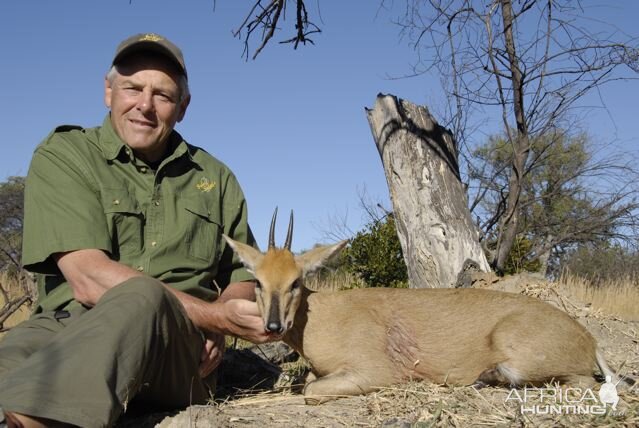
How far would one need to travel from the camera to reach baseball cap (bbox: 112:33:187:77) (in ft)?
17.1

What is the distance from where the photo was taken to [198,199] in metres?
5.43

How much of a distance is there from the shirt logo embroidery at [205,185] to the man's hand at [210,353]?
1.24 metres

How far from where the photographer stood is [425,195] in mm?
8109

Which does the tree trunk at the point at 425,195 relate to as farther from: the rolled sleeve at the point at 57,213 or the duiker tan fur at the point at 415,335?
the rolled sleeve at the point at 57,213

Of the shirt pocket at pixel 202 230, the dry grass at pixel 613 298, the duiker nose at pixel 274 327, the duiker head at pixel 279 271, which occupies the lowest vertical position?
the dry grass at pixel 613 298

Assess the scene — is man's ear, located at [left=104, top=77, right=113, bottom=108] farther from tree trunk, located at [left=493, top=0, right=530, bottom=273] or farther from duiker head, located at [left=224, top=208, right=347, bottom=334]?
tree trunk, located at [left=493, top=0, right=530, bottom=273]

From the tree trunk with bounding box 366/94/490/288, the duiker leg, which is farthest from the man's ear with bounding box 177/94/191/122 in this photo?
the tree trunk with bounding box 366/94/490/288

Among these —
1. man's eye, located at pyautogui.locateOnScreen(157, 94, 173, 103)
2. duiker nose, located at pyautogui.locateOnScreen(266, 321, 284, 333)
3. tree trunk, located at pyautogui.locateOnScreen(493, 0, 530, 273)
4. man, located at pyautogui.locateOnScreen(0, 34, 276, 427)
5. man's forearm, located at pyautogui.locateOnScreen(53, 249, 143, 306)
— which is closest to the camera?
man, located at pyautogui.locateOnScreen(0, 34, 276, 427)

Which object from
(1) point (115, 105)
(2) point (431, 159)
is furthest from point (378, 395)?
(2) point (431, 159)

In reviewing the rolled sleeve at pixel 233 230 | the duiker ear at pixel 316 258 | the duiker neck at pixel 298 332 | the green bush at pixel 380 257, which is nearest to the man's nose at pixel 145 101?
the rolled sleeve at pixel 233 230

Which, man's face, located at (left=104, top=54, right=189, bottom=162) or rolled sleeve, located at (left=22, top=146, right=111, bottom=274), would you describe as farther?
man's face, located at (left=104, top=54, right=189, bottom=162)

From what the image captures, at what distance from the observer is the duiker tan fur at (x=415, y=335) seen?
206 inches

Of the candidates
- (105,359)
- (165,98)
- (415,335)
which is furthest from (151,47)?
(415,335)

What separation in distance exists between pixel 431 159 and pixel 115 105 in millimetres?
4222
